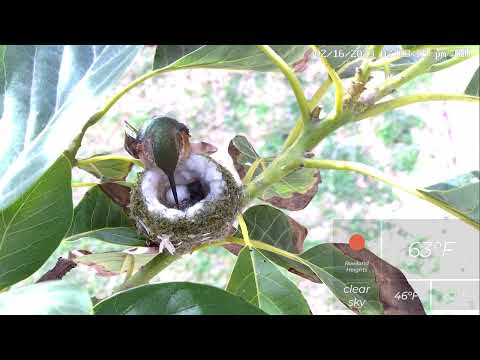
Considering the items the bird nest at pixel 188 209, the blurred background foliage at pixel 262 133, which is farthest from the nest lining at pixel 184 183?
the blurred background foliage at pixel 262 133

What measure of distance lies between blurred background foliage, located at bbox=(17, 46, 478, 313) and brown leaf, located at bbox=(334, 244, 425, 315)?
23 centimetres

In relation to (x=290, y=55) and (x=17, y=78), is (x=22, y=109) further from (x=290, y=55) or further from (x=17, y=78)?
(x=290, y=55)

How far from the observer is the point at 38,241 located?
38cm

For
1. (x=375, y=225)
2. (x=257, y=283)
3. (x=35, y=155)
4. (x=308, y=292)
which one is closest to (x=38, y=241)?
(x=35, y=155)

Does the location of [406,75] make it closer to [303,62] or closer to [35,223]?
[303,62]

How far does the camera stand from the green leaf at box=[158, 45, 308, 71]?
0.42 meters

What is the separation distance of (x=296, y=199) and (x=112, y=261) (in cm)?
16

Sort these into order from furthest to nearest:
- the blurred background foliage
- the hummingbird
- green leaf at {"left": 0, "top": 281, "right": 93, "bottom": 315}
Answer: the blurred background foliage
the hummingbird
green leaf at {"left": 0, "top": 281, "right": 93, "bottom": 315}

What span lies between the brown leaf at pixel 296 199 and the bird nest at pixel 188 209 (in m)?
0.07

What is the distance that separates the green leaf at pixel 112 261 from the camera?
46 centimetres

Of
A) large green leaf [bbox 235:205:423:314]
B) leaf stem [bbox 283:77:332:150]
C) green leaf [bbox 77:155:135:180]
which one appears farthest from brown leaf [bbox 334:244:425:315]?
green leaf [bbox 77:155:135:180]
